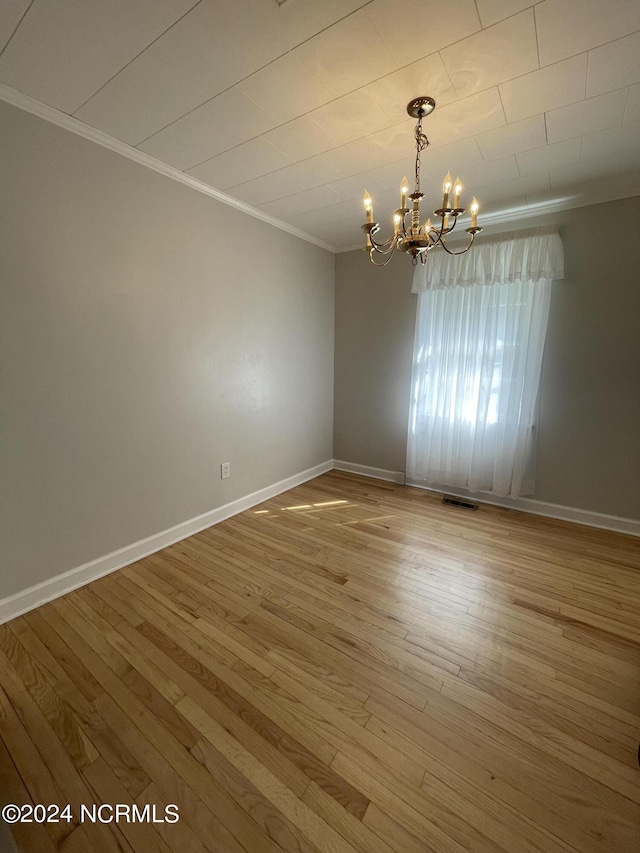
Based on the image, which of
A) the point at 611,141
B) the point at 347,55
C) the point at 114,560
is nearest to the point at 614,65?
the point at 611,141

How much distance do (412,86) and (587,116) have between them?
95 centimetres

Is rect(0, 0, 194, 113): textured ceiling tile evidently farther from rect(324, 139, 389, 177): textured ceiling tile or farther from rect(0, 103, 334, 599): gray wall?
rect(324, 139, 389, 177): textured ceiling tile

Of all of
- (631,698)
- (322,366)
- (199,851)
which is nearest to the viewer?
(199,851)

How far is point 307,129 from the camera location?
5.90ft

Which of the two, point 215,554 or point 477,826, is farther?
point 215,554

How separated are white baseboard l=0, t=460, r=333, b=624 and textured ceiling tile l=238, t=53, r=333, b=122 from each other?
2.63 m

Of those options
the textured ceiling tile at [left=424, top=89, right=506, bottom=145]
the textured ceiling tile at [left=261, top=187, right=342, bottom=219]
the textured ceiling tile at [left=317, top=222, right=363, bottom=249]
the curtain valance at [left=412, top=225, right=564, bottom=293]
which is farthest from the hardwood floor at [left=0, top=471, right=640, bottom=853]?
the textured ceiling tile at [left=317, top=222, right=363, bottom=249]

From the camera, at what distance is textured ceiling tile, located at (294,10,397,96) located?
125cm

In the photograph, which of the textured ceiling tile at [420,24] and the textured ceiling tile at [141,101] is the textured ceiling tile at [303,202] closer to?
the textured ceiling tile at [141,101]

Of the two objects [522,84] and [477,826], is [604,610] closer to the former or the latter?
[477,826]

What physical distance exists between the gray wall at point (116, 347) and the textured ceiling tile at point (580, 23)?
209 cm

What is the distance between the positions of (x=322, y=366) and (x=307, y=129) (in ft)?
7.57

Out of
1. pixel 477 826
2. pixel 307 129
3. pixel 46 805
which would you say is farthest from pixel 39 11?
pixel 477 826

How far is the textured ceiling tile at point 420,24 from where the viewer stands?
1162mm
